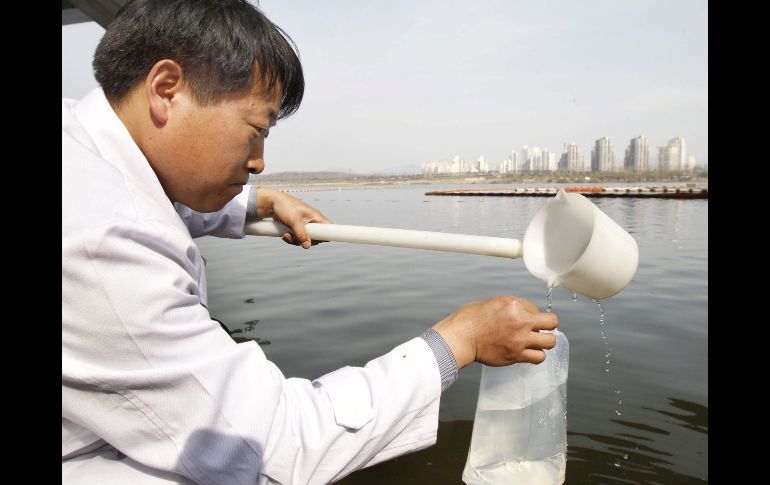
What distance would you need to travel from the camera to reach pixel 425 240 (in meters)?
1.81

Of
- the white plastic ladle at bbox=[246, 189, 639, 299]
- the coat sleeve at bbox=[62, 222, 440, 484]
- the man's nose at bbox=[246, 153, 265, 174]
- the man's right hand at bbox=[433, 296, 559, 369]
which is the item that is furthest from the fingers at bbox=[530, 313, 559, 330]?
the man's nose at bbox=[246, 153, 265, 174]

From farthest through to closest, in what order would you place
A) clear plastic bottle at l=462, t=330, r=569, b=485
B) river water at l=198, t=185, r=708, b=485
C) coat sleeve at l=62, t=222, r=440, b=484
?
1. river water at l=198, t=185, r=708, b=485
2. clear plastic bottle at l=462, t=330, r=569, b=485
3. coat sleeve at l=62, t=222, r=440, b=484

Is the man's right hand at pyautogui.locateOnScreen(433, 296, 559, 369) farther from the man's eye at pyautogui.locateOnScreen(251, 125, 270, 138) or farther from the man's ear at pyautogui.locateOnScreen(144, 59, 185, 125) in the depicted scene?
the man's ear at pyautogui.locateOnScreen(144, 59, 185, 125)

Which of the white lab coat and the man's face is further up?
the man's face

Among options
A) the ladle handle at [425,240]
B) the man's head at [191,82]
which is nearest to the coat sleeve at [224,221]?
the ladle handle at [425,240]

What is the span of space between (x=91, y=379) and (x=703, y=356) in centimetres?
401

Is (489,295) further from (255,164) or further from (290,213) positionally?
(255,164)

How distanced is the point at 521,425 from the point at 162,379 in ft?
4.42

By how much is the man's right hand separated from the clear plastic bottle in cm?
36

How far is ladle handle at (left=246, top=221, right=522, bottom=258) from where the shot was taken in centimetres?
170

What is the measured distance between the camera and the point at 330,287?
19.8 feet

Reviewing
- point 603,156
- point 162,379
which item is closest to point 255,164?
point 162,379

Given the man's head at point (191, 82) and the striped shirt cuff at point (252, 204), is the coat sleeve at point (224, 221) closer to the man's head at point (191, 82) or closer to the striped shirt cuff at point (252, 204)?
the striped shirt cuff at point (252, 204)

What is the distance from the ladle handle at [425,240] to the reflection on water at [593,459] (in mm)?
1172
